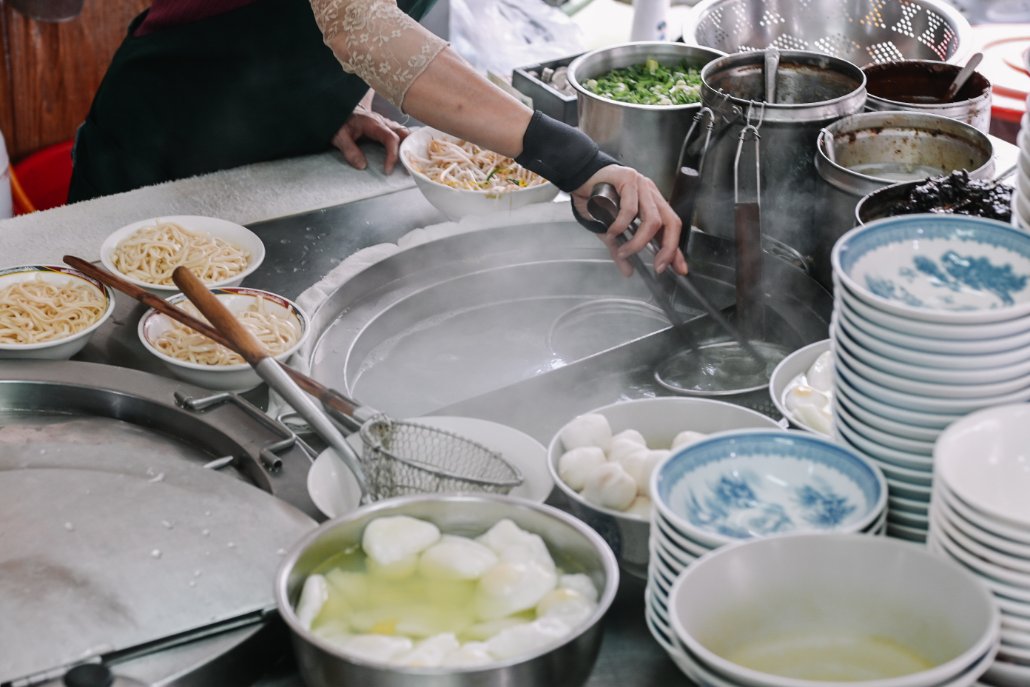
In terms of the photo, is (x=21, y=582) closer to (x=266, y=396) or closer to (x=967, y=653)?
(x=266, y=396)

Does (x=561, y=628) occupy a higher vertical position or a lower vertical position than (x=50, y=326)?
higher

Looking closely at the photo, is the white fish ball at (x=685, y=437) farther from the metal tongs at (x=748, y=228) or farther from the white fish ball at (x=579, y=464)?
the metal tongs at (x=748, y=228)

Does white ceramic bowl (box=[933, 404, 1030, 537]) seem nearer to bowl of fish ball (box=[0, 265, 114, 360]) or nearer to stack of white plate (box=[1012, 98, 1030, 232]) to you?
stack of white plate (box=[1012, 98, 1030, 232])

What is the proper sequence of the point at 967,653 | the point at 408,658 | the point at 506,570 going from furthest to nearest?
the point at 506,570, the point at 408,658, the point at 967,653

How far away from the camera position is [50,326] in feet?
7.91

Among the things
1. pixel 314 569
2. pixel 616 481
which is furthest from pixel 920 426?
pixel 314 569

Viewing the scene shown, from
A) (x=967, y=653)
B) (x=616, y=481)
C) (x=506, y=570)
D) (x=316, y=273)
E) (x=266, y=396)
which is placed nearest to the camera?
(x=967, y=653)

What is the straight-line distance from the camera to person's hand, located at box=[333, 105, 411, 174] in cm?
338

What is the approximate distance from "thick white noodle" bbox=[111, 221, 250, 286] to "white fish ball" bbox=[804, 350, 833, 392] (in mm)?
1413

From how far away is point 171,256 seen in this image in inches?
106

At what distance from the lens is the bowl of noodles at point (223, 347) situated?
2.27 meters

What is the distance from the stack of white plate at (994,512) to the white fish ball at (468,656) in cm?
58

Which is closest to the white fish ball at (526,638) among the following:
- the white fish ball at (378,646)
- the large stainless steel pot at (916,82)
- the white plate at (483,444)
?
the white fish ball at (378,646)

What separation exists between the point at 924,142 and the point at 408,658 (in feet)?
6.13
